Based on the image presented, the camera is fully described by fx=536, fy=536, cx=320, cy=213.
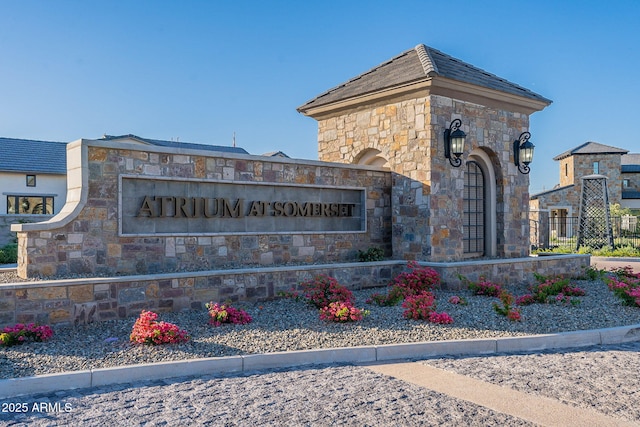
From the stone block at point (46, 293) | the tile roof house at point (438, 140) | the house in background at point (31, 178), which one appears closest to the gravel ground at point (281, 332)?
the stone block at point (46, 293)

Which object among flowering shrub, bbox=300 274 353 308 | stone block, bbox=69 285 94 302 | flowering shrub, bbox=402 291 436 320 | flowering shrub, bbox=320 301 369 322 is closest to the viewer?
stone block, bbox=69 285 94 302

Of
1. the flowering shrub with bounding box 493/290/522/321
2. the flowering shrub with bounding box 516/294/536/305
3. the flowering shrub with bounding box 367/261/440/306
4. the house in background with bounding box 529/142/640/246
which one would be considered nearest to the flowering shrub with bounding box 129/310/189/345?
the flowering shrub with bounding box 367/261/440/306

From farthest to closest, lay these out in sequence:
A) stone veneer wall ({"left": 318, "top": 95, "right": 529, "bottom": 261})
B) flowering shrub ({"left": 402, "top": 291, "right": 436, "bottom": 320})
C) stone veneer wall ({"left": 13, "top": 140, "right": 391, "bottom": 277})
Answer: stone veneer wall ({"left": 318, "top": 95, "right": 529, "bottom": 261})
flowering shrub ({"left": 402, "top": 291, "right": 436, "bottom": 320})
stone veneer wall ({"left": 13, "top": 140, "right": 391, "bottom": 277})

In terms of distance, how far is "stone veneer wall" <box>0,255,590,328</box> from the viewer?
25.3 ft

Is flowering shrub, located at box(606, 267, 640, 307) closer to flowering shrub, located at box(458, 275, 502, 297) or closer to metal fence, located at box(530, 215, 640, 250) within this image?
flowering shrub, located at box(458, 275, 502, 297)

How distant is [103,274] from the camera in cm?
885

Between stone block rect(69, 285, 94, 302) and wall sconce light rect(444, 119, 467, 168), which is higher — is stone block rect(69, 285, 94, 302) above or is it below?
below

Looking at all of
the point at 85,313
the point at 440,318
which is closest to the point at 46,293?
the point at 85,313

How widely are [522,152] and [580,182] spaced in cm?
3123

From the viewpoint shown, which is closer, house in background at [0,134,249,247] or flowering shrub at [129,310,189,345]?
flowering shrub at [129,310,189,345]

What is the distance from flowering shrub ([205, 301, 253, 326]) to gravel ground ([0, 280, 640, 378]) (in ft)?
0.51

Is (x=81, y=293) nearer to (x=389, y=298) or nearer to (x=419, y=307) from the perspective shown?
(x=389, y=298)

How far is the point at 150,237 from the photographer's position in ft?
30.9

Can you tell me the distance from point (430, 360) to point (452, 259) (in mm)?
5886
